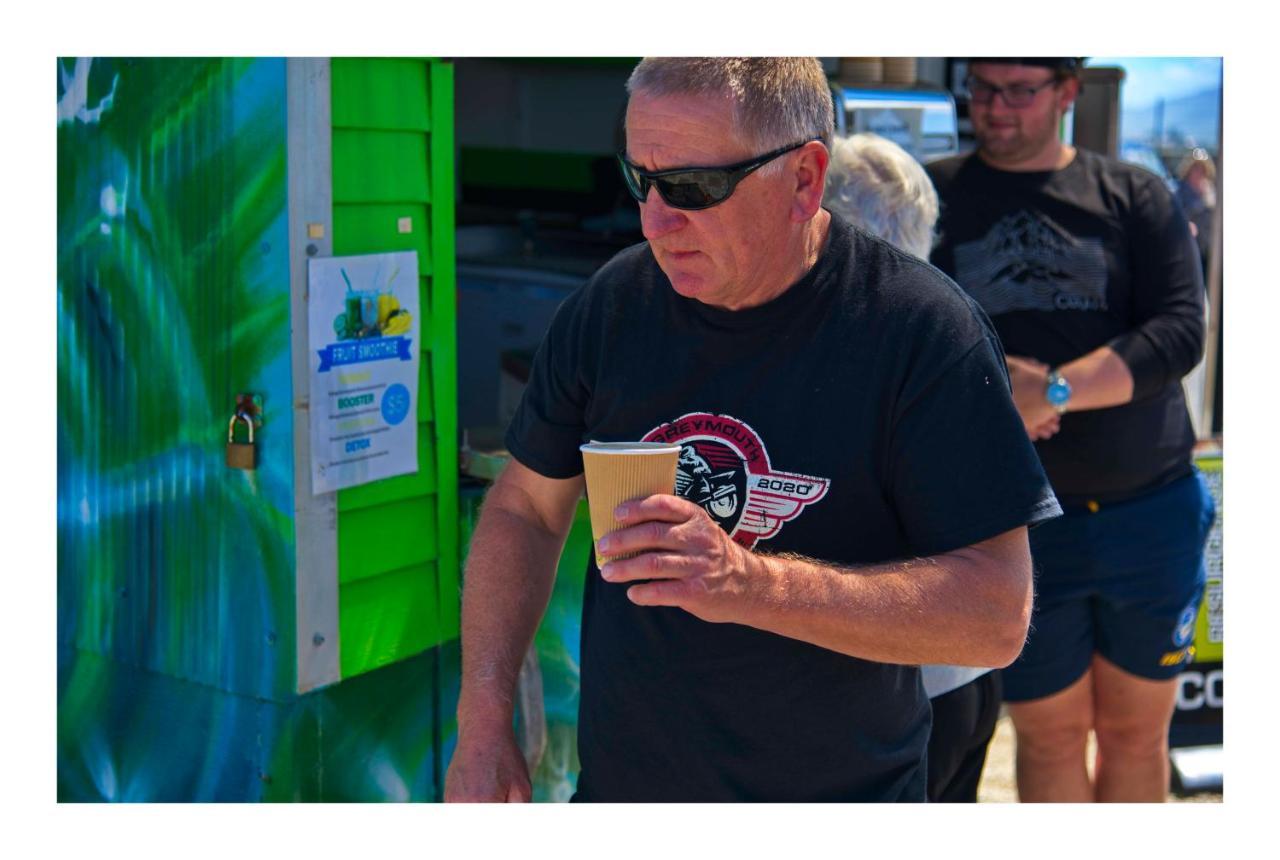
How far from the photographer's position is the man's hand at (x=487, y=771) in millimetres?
2031

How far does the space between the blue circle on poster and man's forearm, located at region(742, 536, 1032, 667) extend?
5.35ft

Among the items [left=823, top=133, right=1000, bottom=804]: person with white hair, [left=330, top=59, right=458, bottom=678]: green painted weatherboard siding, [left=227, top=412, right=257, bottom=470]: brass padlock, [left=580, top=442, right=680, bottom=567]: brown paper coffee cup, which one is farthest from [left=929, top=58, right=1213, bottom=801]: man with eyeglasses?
[left=580, top=442, right=680, bottom=567]: brown paper coffee cup

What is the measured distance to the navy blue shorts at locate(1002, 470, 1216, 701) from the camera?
11.0ft

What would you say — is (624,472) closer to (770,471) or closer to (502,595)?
(770,471)

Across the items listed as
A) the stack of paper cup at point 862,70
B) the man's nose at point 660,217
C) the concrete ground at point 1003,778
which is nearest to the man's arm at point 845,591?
the man's nose at point 660,217

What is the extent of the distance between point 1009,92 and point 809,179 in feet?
5.39

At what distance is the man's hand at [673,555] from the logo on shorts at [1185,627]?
210 cm

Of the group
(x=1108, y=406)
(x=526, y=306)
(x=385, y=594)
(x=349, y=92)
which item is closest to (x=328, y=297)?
(x=349, y=92)

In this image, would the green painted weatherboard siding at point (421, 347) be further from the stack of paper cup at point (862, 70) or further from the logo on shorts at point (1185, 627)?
the stack of paper cup at point (862, 70)

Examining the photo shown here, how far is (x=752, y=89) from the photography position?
1.86m

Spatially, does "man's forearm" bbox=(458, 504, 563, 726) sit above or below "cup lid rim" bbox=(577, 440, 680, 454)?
below

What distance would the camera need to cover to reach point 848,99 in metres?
4.48

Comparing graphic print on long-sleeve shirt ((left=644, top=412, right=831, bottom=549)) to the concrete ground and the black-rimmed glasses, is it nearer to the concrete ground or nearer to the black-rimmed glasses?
the black-rimmed glasses

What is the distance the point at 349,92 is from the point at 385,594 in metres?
1.15
